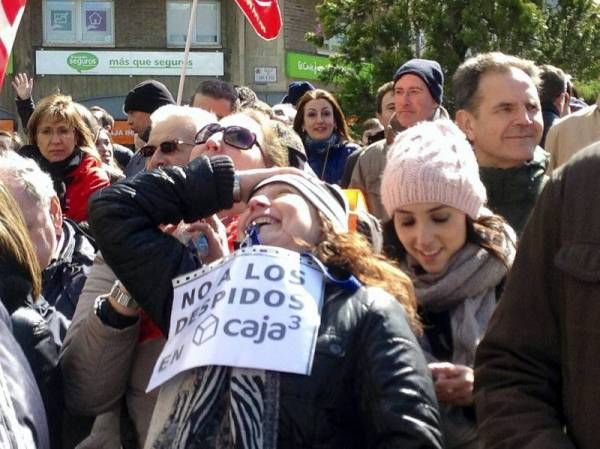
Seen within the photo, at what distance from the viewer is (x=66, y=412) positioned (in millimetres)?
3447

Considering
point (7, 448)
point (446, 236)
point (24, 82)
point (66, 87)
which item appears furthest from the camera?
point (66, 87)

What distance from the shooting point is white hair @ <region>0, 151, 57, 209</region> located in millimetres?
3893

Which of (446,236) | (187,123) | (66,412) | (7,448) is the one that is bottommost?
(66,412)

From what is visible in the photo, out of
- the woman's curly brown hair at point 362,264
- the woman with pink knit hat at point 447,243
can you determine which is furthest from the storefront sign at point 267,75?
the woman's curly brown hair at point 362,264

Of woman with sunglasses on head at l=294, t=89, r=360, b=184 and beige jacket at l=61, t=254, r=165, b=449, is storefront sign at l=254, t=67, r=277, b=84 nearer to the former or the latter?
woman with sunglasses on head at l=294, t=89, r=360, b=184

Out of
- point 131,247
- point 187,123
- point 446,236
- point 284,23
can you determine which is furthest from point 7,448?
point 284,23

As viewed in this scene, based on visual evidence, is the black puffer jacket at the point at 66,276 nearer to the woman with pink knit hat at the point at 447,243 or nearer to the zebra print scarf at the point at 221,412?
the woman with pink knit hat at the point at 447,243

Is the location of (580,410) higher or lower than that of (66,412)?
higher

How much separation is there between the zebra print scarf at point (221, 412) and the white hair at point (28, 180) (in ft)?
4.64

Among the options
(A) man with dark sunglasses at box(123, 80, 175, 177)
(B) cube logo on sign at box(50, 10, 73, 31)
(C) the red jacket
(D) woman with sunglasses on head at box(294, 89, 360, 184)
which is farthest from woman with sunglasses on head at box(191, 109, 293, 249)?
(B) cube logo on sign at box(50, 10, 73, 31)

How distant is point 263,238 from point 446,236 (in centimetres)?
64

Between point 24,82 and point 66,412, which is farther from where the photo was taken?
point 24,82

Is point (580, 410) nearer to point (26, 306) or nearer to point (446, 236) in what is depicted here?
point (446, 236)

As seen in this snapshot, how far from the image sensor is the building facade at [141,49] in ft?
98.8
